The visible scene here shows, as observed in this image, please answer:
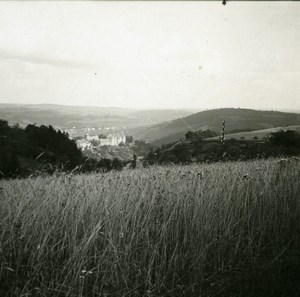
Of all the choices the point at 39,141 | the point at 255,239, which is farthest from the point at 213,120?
the point at 255,239

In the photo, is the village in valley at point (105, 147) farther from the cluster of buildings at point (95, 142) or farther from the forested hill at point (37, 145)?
the forested hill at point (37, 145)

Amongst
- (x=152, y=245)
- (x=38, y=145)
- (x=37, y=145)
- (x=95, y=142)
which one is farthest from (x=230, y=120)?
(x=152, y=245)

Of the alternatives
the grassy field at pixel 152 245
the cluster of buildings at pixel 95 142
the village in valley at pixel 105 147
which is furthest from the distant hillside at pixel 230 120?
the grassy field at pixel 152 245

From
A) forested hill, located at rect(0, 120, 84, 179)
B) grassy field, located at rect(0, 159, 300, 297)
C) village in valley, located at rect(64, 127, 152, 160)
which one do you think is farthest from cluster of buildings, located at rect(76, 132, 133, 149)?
grassy field, located at rect(0, 159, 300, 297)

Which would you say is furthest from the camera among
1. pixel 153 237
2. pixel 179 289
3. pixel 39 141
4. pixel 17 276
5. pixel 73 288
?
pixel 39 141

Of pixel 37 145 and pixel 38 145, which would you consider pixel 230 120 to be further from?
pixel 37 145

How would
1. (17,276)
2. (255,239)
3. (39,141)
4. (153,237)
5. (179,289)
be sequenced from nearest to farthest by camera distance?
(17,276), (179,289), (153,237), (255,239), (39,141)

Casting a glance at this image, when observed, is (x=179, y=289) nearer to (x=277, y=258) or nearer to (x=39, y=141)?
(x=277, y=258)

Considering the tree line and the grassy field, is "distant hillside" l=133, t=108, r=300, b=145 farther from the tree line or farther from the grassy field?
the grassy field
